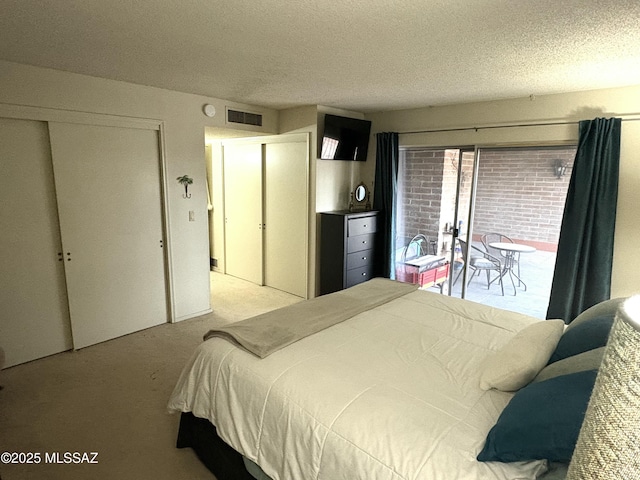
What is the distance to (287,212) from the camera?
4738mm

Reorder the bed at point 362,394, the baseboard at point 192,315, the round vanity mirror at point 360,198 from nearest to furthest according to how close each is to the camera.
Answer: the bed at point 362,394
the baseboard at point 192,315
the round vanity mirror at point 360,198

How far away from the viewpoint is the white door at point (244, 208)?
5031 mm

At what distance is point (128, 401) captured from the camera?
2.52 metres

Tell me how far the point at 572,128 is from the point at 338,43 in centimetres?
253

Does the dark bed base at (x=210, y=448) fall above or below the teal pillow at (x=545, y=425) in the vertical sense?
below

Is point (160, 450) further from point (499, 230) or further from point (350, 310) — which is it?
point (499, 230)

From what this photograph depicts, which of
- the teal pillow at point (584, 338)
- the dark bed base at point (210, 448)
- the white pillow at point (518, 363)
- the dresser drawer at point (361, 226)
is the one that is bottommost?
the dark bed base at point (210, 448)

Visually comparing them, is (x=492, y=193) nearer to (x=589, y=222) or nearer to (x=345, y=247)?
(x=589, y=222)

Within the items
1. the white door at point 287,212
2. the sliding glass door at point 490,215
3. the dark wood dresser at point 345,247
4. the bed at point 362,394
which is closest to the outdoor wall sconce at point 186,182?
the white door at point 287,212

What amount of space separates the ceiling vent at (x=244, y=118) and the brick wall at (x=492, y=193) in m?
1.88

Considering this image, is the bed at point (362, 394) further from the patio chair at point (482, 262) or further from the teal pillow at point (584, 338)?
the patio chair at point (482, 262)

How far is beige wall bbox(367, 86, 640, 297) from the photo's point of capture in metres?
3.10

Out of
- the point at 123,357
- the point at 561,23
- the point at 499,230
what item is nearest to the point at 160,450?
the point at 123,357

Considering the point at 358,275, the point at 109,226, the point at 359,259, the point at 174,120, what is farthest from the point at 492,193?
the point at 109,226
